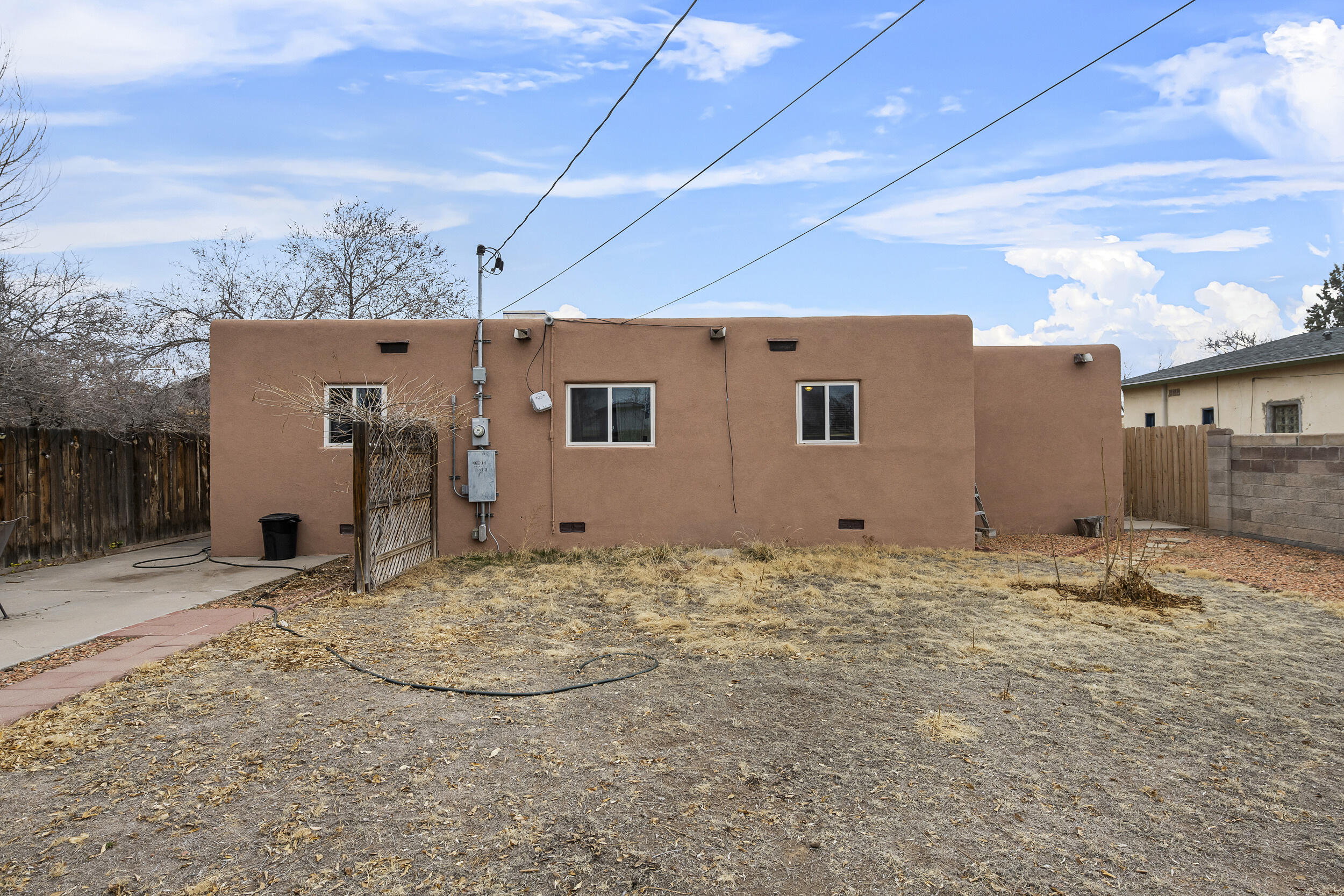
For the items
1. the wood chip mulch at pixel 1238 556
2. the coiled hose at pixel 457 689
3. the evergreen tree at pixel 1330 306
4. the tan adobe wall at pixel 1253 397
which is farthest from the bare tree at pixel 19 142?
the evergreen tree at pixel 1330 306

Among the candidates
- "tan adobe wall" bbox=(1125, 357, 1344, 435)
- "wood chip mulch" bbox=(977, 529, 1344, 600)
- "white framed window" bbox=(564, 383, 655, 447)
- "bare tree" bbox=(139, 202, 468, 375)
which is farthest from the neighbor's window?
"bare tree" bbox=(139, 202, 468, 375)

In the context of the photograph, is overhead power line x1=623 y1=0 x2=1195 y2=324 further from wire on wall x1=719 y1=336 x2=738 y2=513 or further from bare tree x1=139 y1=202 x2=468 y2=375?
bare tree x1=139 y1=202 x2=468 y2=375

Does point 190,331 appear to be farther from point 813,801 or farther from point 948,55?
point 813,801

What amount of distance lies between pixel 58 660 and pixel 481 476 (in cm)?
492

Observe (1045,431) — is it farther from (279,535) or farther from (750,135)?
(279,535)

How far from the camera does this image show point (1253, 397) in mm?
17484

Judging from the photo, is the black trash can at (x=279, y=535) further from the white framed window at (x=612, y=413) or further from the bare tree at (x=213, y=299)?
the bare tree at (x=213, y=299)

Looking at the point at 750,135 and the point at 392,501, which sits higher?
the point at 750,135

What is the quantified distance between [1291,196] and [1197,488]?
16.7 feet

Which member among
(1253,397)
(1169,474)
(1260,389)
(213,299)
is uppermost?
(213,299)

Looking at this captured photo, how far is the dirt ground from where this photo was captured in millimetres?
2473

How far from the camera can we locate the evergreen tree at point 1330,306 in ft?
92.7

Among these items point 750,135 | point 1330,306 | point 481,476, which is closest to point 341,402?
point 481,476

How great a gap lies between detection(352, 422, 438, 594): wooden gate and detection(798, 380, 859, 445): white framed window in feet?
16.4
